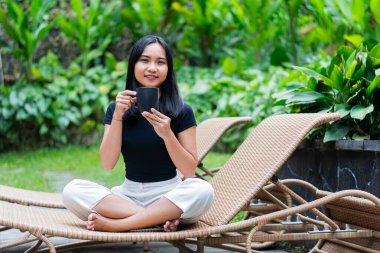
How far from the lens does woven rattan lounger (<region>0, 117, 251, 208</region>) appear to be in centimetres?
→ 331

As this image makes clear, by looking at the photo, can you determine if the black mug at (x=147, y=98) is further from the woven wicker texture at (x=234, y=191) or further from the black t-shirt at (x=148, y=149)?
the woven wicker texture at (x=234, y=191)

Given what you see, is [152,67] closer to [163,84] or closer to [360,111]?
[163,84]

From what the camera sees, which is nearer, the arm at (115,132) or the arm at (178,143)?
the arm at (178,143)

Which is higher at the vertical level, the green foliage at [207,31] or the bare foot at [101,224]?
the green foliage at [207,31]

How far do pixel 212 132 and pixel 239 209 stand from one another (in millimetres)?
1353

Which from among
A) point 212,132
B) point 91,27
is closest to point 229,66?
point 91,27

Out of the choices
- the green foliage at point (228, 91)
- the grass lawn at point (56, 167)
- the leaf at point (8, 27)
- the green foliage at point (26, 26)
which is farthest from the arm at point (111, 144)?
the leaf at point (8, 27)

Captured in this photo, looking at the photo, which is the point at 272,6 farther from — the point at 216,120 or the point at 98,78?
the point at 216,120

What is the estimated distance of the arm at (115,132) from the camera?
8.68 feet

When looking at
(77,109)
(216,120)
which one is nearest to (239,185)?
(216,120)

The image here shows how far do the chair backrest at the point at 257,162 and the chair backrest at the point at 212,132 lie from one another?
0.64m

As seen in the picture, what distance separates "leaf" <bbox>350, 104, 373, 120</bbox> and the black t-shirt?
837 mm

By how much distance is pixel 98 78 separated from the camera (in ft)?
32.4

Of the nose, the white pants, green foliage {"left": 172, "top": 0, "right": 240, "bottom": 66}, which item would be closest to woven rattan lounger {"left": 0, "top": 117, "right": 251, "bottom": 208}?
the white pants
